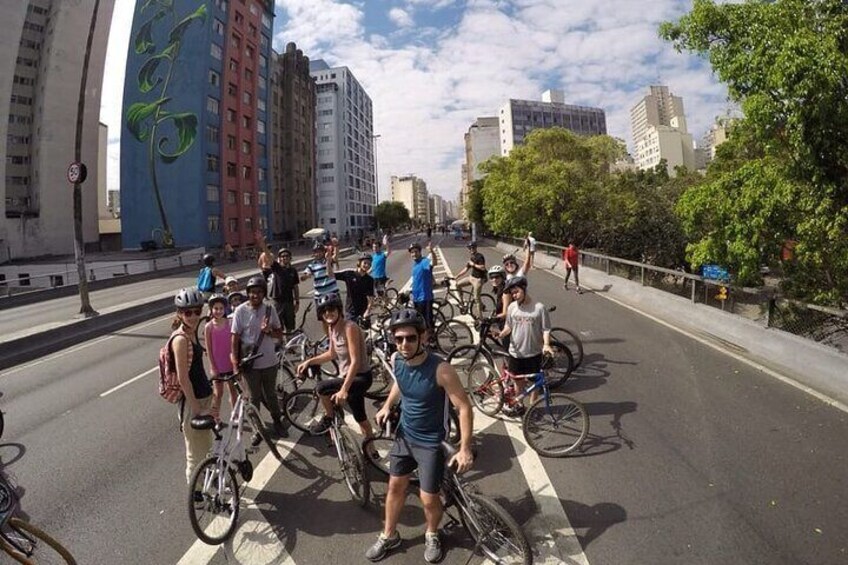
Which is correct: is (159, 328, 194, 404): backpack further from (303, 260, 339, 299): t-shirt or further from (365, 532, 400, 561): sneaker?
(303, 260, 339, 299): t-shirt

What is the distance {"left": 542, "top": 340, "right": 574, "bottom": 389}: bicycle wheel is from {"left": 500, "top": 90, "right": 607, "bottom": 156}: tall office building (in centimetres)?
12517

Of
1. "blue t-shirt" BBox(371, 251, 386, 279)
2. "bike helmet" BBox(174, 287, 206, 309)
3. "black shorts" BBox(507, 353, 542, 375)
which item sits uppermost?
"blue t-shirt" BBox(371, 251, 386, 279)

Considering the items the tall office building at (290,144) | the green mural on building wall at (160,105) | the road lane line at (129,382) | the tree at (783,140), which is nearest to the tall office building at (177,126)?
the green mural on building wall at (160,105)

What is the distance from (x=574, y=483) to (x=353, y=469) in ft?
6.94

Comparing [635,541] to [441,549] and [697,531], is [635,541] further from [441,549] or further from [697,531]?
[441,549]

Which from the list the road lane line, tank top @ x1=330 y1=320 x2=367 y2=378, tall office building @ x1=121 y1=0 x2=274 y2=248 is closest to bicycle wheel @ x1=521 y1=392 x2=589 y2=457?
tank top @ x1=330 y1=320 x2=367 y2=378

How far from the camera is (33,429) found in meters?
6.48

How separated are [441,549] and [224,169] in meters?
54.5

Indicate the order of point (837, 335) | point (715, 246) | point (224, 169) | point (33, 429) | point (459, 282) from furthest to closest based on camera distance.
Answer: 1. point (224, 169)
2. point (459, 282)
3. point (715, 246)
4. point (837, 335)
5. point (33, 429)

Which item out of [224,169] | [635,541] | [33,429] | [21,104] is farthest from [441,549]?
[21,104]

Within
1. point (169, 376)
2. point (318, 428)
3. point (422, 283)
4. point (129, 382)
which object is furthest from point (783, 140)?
point (129, 382)

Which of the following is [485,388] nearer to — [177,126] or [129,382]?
[129,382]

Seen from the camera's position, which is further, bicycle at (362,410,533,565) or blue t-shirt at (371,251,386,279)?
blue t-shirt at (371,251,386,279)

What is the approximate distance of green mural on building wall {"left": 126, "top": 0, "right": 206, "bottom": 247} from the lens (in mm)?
47750
